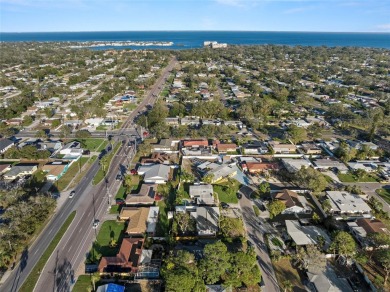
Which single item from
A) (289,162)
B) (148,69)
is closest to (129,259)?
(289,162)

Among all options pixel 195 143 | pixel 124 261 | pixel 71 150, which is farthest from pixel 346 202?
pixel 71 150

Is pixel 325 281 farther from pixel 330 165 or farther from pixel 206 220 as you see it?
pixel 330 165

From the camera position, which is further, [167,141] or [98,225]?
[167,141]

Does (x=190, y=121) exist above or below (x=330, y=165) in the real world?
below

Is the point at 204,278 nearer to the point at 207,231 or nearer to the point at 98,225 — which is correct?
the point at 207,231

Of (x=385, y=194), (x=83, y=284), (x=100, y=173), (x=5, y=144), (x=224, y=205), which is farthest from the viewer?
(x=5, y=144)

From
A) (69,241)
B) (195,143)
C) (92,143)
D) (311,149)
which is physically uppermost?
(69,241)

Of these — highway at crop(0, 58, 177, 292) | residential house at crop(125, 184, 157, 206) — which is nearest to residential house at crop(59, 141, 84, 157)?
highway at crop(0, 58, 177, 292)

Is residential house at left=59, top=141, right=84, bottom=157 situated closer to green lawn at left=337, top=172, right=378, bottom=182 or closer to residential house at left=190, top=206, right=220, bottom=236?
residential house at left=190, top=206, right=220, bottom=236
